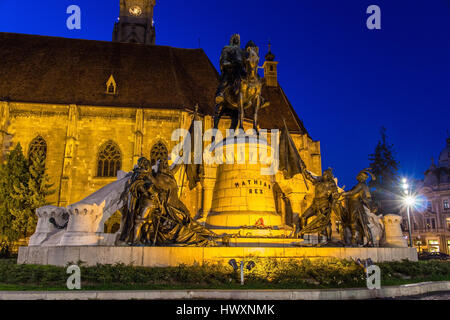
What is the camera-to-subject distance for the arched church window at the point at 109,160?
85.5 ft

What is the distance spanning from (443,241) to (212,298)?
163 ft

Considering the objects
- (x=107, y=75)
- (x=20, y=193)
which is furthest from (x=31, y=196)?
(x=107, y=75)

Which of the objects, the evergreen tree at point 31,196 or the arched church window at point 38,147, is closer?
the evergreen tree at point 31,196

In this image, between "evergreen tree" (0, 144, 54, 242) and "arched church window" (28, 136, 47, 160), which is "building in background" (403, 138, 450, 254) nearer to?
"evergreen tree" (0, 144, 54, 242)

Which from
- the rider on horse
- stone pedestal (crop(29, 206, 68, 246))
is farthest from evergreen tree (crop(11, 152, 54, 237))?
the rider on horse

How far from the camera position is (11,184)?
23.3m

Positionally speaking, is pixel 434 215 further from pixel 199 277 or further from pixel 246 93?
pixel 199 277

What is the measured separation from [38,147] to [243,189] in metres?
21.5

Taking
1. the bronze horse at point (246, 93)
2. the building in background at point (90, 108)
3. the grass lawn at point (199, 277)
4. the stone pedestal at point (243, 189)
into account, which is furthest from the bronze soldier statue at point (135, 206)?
the building in background at point (90, 108)

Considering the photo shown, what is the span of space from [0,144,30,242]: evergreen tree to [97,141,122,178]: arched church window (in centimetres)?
480

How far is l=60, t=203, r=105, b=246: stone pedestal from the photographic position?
8.89 metres

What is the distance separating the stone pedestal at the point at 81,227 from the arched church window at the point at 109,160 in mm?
17247

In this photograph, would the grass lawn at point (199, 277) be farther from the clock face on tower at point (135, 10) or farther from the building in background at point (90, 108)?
the clock face on tower at point (135, 10)
